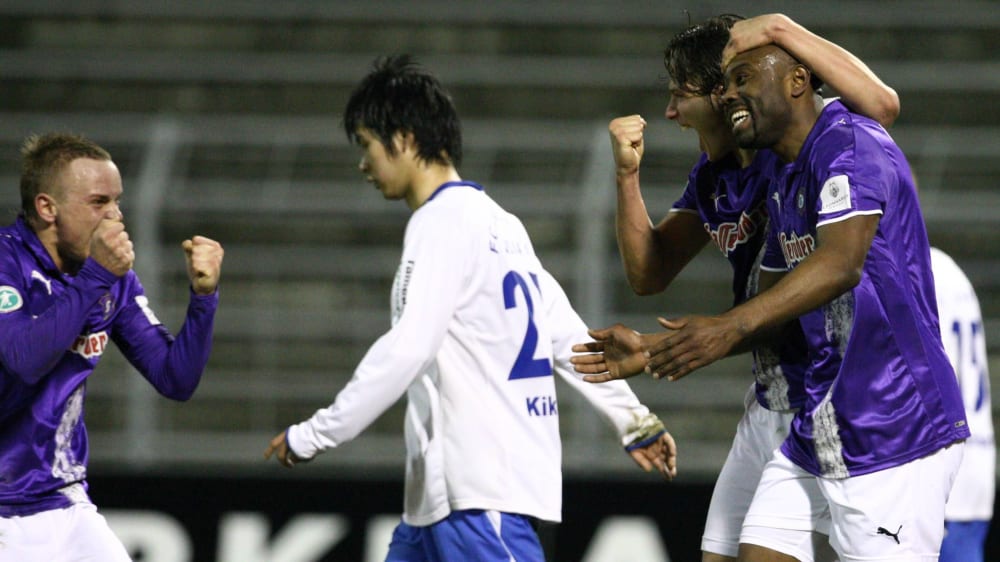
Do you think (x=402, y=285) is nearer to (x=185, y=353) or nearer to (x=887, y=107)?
(x=185, y=353)

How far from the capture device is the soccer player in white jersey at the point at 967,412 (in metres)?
5.12

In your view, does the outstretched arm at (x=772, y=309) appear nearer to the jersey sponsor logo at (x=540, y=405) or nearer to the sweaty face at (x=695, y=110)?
the sweaty face at (x=695, y=110)

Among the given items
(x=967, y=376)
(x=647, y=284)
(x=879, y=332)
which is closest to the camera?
(x=879, y=332)

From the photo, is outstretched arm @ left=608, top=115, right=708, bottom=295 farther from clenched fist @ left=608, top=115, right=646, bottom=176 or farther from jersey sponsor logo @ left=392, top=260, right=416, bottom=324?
jersey sponsor logo @ left=392, top=260, right=416, bottom=324

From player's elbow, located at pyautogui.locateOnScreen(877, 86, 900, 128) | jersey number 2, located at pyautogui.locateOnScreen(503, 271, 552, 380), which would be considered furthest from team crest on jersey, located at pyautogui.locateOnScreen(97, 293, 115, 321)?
player's elbow, located at pyautogui.locateOnScreen(877, 86, 900, 128)

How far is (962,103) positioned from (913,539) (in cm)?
671

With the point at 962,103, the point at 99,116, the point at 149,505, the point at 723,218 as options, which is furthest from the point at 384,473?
the point at 962,103

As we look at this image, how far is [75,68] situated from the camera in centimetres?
941

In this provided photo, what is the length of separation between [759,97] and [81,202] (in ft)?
6.20

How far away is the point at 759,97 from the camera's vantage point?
3.34m

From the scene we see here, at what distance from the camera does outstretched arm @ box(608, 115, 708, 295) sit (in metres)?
4.09

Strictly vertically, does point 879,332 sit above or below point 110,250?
below

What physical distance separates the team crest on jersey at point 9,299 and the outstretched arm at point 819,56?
6.48 feet

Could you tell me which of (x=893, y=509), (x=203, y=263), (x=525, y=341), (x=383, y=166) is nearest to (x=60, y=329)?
(x=203, y=263)
